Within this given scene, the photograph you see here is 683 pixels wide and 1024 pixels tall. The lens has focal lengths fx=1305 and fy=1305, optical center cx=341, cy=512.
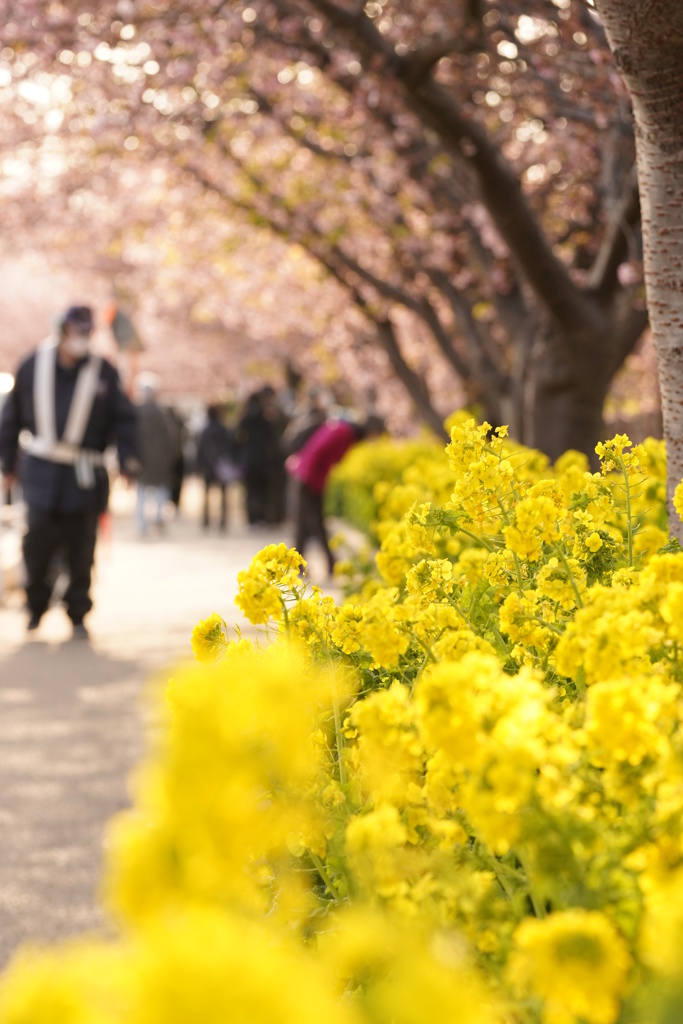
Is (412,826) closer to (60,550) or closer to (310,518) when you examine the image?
(60,550)

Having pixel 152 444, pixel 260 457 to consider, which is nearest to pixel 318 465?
pixel 152 444

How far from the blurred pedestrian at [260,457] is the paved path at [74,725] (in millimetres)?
4671

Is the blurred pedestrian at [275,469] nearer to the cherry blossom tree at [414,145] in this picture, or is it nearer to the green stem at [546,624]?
the cherry blossom tree at [414,145]

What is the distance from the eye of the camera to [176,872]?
1136mm

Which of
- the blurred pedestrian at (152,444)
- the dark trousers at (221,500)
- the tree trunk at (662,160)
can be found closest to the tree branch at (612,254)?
the tree trunk at (662,160)

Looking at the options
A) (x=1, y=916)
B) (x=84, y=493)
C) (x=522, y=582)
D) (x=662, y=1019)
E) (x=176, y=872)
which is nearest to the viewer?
(x=662, y=1019)

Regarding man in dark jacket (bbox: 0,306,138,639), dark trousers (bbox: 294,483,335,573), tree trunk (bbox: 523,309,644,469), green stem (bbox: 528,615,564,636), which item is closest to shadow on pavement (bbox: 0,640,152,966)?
man in dark jacket (bbox: 0,306,138,639)

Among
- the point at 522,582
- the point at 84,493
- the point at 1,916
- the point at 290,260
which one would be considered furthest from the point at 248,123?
the point at 522,582

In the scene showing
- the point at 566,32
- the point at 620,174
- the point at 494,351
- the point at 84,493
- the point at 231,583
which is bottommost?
the point at 231,583

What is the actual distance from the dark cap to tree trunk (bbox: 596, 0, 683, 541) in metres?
5.65

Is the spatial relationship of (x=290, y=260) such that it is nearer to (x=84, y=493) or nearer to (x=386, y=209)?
(x=386, y=209)

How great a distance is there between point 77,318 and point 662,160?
19.0 ft

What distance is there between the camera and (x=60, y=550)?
897cm

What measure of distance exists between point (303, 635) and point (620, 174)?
7.31 meters
